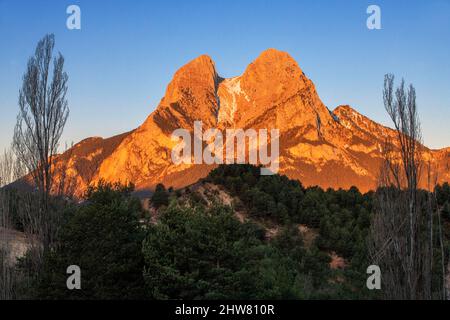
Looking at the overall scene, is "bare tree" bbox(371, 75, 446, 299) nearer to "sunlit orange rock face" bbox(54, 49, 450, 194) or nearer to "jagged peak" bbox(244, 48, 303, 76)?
"sunlit orange rock face" bbox(54, 49, 450, 194)

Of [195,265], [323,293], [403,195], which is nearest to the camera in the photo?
[403,195]

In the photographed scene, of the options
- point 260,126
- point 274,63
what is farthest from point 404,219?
point 274,63

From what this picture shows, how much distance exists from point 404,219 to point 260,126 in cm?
12271

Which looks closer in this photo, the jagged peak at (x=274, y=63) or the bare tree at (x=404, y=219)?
the bare tree at (x=404, y=219)

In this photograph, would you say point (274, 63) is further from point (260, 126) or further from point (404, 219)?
point (404, 219)

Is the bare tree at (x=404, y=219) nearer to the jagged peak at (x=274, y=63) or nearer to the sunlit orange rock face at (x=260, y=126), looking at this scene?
the sunlit orange rock face at (x=260, y=126)

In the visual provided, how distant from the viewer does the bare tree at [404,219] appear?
41.3 feet

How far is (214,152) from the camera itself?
124m

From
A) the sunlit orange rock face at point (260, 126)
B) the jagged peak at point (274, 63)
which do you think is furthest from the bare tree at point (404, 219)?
the jagged peak at point (274, 63)

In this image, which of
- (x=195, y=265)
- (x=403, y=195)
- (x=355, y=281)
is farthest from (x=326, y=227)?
(x=403, y=195)

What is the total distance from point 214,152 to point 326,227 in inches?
3572

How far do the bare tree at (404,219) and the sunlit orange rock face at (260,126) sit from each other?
9503cm

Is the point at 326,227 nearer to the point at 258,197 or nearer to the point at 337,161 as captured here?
the point at 258,197

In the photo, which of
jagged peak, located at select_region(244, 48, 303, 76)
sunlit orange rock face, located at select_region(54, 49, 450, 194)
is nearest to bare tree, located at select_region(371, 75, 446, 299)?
sunlit orange rock face, located at select_region(54, 49, 450, 194)
